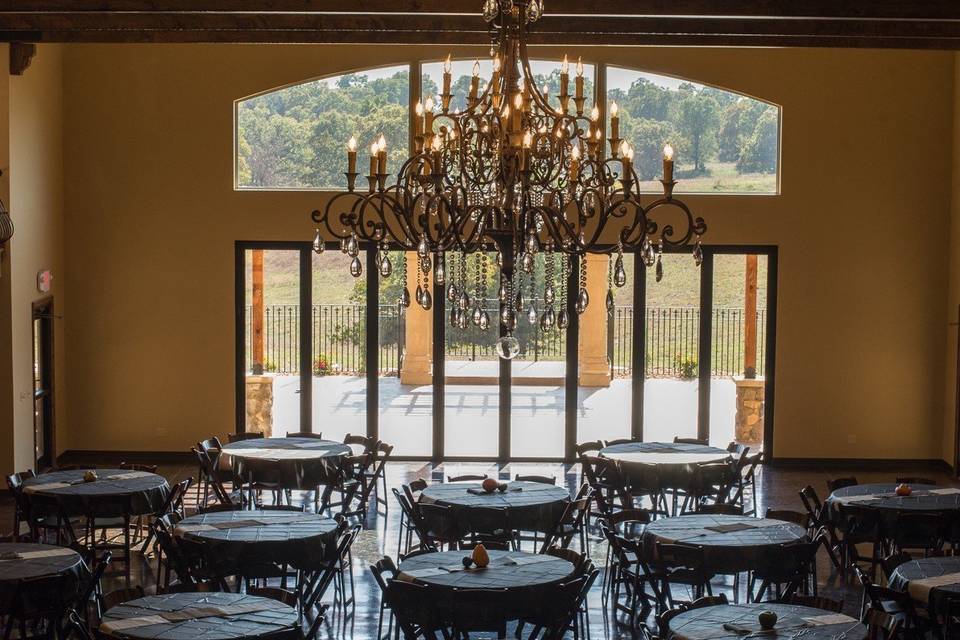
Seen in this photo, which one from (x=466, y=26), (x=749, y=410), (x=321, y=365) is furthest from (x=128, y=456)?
(x=749, y=410)

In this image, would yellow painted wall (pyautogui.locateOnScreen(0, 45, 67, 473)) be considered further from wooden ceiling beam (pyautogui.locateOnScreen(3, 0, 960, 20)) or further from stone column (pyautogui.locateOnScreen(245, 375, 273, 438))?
wooden ceiling beam (pyautogui.locateOnScreen(3, 0, 960, 20))

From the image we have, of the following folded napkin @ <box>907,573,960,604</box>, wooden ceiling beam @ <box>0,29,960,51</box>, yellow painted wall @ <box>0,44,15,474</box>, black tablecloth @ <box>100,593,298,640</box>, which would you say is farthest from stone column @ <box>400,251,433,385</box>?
folded napkin @ <box>907,573,960,604</box>

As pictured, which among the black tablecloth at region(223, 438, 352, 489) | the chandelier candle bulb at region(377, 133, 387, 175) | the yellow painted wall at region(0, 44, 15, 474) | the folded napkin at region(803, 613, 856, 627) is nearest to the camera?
the folded napkin at region(803, 613, 856, 627)

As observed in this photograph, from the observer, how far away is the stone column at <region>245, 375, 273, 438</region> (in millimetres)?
15266

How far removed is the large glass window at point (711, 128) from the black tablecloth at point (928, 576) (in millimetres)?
7300

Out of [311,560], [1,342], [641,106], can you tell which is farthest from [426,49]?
[311,560]

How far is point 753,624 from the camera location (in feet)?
22.9

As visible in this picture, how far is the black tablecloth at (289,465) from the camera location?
11.7 metres

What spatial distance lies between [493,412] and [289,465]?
13.5 feet

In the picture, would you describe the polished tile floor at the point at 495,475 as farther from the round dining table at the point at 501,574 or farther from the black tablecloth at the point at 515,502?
the round dining table at the point at 501,574

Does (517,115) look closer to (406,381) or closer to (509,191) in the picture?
(509,191)

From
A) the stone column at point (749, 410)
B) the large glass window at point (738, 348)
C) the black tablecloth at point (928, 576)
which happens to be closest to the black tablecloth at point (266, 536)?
the black tablecloth at point (928, 576)

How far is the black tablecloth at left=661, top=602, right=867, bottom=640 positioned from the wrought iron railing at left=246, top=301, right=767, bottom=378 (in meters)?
7.99

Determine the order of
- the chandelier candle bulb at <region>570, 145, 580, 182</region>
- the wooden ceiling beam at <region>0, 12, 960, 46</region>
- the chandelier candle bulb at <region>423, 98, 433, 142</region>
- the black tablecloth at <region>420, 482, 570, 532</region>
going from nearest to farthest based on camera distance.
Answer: the chandelier candle bulb at <region>570, 145, 580, 182</region> → the chandelier candle bulb at <region>423, 98, 433, 142</region> → the black tablecloth at <region>420, 482, 570, 532</region> → the wooden ceiling beam at <region>0, 12, 960, 46</region>
